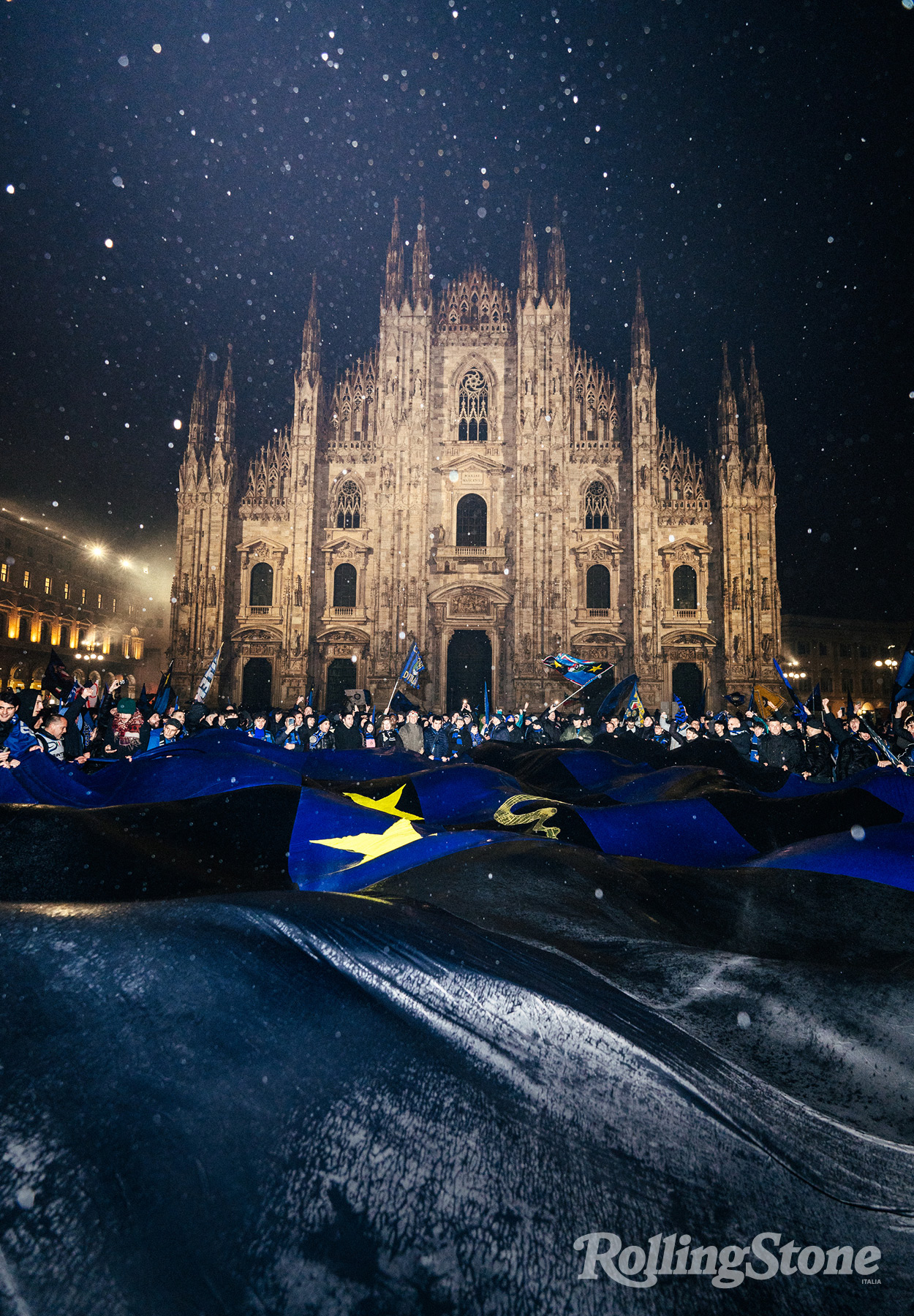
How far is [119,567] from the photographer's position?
60.5 meters

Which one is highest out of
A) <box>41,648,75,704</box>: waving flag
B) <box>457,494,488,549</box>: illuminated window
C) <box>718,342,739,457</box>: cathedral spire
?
<box>718,342,739,457</box>: cathedral spire

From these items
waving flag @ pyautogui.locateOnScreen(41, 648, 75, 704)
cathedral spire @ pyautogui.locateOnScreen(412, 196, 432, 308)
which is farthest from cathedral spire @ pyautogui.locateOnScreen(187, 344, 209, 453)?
waving flag @ pyautogui.locateOnScreen(41, 648, 75, 704)

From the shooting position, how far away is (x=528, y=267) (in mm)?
31281

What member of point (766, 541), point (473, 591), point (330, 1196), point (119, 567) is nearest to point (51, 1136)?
point (330, 1196)

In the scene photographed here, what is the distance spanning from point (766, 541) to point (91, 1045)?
33269 millimetres

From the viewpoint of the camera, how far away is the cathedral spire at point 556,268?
3091cm

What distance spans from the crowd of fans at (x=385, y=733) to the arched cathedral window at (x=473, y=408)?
2001 cm

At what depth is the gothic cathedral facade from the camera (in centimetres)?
3017

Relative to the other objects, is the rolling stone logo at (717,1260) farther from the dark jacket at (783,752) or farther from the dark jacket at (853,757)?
the dark jacket at (853,757)

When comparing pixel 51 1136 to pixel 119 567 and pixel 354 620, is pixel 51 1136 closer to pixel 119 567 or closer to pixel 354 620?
pixel 354 620

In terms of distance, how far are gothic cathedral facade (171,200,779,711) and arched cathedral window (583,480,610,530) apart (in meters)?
0.08

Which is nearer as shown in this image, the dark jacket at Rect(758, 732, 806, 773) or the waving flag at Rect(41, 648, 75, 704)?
the dark jacket at Rect(758, 732, 806, 773)

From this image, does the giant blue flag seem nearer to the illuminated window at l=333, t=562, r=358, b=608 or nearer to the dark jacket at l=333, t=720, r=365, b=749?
the dark jacket at l=333, t=720, r=365, b=749

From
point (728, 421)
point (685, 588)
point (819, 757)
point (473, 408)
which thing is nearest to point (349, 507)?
point (473, 408)
